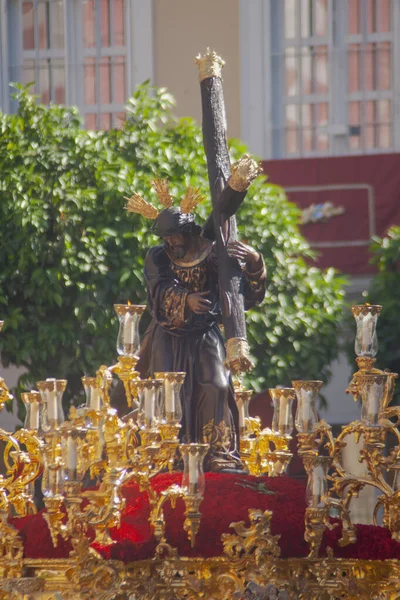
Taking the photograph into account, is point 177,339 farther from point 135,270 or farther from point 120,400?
point 135,270

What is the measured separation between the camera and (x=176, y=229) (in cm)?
951

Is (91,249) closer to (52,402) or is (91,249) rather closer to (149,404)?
(52,402)

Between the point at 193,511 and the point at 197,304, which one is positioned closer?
the point at 193,511

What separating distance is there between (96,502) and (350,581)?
1321 mm

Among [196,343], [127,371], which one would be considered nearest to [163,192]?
[196,343]

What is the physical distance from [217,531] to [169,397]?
0.71 metres

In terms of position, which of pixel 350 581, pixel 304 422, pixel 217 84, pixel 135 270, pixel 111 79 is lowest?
pixel 350 581

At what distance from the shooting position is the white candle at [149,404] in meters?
8.26

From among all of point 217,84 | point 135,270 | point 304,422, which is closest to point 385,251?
point 135,270

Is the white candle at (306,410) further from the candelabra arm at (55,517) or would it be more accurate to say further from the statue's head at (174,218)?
the statue's head at (174,218)

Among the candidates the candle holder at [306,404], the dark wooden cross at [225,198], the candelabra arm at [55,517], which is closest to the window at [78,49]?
the dark wooden cross at [225,198]

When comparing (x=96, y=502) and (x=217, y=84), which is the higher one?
(x=217, y=84)

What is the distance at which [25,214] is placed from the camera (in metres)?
13.6

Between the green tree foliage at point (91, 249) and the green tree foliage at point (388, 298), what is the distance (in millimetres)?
668
